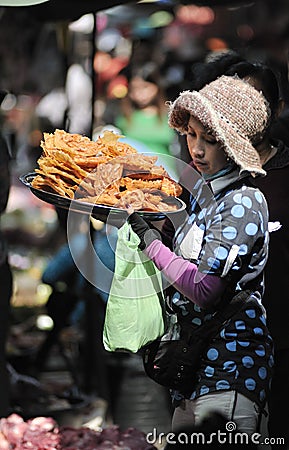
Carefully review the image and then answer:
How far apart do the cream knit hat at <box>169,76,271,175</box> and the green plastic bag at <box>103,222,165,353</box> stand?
337 mm

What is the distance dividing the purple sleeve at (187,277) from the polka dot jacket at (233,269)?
21 millimetres

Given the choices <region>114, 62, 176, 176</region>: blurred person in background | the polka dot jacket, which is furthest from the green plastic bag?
<region>114, 62, 176, 176</region>: blurred person in background

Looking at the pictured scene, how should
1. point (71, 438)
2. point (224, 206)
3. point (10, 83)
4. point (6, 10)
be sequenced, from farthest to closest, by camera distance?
1. point (10, 83)
2. point (6, 10)
3. point (71, 438)
4. point (224, 206)

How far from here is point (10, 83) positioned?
11.0 feet

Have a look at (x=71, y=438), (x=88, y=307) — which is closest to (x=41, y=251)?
(x=88, y=307)

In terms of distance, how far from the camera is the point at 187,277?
76.5 inches

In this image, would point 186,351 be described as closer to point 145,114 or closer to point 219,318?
point 219,318

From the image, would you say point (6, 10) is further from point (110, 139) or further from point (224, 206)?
point (224, 206)

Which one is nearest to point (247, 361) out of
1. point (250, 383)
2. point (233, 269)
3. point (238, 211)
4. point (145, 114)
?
point (250, 383)

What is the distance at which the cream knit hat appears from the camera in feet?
6.39

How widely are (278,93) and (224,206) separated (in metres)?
0.39

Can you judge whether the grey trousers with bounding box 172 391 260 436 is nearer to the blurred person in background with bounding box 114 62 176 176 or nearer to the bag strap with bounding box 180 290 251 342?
the bag strap with bounding box 180 290 251 342

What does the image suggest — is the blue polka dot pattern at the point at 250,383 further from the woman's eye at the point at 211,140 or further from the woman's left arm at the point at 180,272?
the woman's eye at the point at 211,140

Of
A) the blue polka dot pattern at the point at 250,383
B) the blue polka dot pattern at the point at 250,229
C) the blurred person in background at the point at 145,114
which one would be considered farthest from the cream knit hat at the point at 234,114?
the blue polka dot pattern at the point at 250,383
